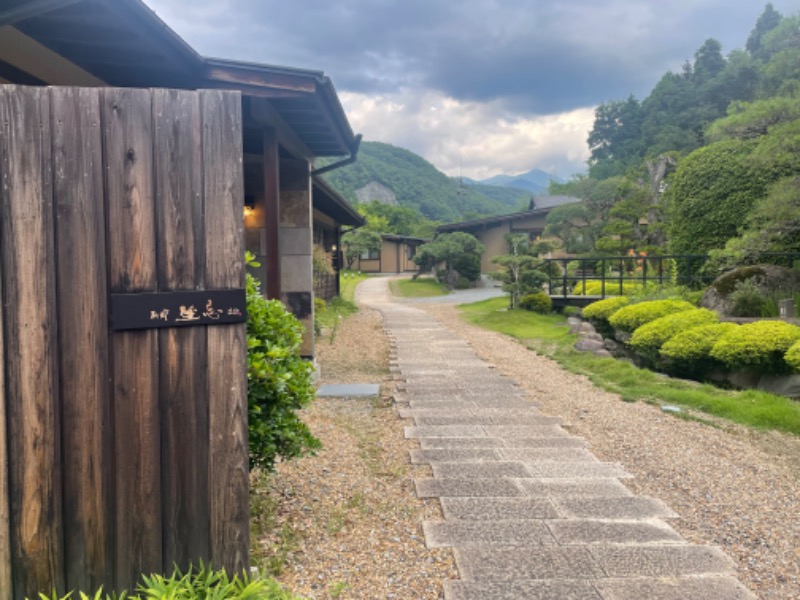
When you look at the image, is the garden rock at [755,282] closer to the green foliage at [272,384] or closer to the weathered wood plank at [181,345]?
the green foliage at [272,384]

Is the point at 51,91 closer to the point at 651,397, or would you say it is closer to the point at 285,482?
the point at 285,482

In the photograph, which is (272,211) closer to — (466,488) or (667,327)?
(466,488)

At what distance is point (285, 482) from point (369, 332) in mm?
8133

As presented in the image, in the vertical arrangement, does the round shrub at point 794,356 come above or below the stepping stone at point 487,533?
above

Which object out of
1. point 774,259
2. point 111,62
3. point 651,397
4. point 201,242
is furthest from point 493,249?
point 201,242

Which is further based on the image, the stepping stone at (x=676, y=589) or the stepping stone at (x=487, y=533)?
the stepping stone at (x=487, y=533)

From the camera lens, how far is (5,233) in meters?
1.79

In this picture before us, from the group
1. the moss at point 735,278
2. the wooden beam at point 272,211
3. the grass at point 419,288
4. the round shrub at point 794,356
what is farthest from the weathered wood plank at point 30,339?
the grass at point 419,288

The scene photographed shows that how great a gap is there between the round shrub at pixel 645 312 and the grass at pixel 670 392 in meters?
0.86

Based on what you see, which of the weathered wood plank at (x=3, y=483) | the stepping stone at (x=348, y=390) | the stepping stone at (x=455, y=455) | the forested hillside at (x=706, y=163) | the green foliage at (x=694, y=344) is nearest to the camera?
the weathered wood plank at (x=3, y=483)

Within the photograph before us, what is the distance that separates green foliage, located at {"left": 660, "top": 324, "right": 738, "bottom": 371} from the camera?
7312 millimetres

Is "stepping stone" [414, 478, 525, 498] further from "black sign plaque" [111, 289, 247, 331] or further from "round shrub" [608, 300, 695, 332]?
"round shrub" [608, 300, 695, 332]

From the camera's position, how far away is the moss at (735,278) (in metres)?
9.48

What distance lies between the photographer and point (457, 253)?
84.2ft
